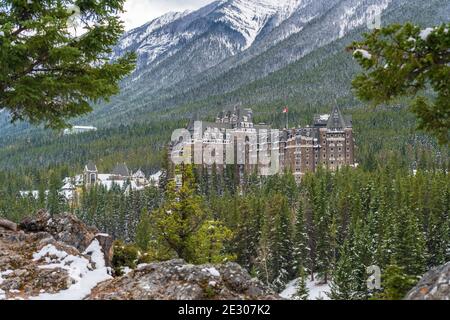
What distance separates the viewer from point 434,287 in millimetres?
7668

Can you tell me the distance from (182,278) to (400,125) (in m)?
179

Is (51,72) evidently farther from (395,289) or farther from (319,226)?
(319,226)

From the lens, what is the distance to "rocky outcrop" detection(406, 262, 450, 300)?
7.44 metres

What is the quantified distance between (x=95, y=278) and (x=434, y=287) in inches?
281

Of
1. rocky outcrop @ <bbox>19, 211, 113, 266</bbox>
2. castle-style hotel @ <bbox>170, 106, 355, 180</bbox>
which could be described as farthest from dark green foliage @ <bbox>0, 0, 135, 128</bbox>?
castle-style hotel @ <bbox>170, 106, 355, 180</bbox>

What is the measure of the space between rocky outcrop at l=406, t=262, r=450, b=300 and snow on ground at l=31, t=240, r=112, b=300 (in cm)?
632

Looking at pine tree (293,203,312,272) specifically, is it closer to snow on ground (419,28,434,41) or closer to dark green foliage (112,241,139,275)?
dark green foliage (112,241,139,275)

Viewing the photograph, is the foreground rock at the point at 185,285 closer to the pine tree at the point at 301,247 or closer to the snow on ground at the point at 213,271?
the snow on ground at the point at 213,271

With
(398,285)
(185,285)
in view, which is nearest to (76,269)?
(185,285)

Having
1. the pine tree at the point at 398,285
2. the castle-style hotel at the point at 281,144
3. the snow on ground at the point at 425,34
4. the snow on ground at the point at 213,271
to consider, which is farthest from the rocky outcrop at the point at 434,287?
the castle-style hotel at the point at 281,144

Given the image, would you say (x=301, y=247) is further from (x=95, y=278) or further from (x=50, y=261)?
(x=95, y=278)

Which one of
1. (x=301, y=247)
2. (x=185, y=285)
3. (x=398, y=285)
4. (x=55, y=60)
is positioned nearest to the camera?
(x=398, y=285)
